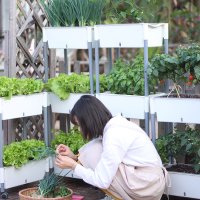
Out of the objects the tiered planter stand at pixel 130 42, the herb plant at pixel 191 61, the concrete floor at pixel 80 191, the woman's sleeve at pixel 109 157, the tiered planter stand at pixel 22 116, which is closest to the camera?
the woman's sleeve at pixel 109 157

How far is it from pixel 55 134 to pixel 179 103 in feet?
5.81

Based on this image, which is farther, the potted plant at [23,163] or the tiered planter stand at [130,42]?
the potted plant at [23,163]

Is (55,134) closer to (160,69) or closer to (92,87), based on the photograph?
(92,87)

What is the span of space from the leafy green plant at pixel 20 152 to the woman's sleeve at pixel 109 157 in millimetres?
1195

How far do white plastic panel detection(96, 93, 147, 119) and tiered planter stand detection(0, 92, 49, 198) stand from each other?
692 millimetres

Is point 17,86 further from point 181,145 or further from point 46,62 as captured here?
point 181,145

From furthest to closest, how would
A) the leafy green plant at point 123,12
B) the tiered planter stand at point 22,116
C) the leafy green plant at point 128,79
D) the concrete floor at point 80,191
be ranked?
1. the leafy green plant at point 123,12
2. the concrete floor at point 80,191
3. the tiered planter stand at point 22,116
4. the leafy green plant at point 128,79

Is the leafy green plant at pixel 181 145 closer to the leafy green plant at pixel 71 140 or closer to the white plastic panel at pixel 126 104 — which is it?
the white plastic panel at pixel 126 104

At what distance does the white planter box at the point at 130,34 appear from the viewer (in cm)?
579

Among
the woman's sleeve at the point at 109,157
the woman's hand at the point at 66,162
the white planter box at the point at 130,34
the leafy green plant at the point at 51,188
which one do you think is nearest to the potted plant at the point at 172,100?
the white planter box at the point at 130,34

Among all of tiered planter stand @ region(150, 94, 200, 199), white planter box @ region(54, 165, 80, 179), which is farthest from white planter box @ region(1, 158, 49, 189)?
tiered planter stand @ region(150, 94, 200, 199)

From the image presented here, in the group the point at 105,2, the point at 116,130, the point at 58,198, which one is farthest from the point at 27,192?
the point at 105,2

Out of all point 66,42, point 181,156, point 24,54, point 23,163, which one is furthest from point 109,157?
point 24,54

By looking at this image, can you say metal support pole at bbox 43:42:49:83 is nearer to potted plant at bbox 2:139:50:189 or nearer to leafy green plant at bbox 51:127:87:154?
leafy green plant at bbox 51:127:87:154
